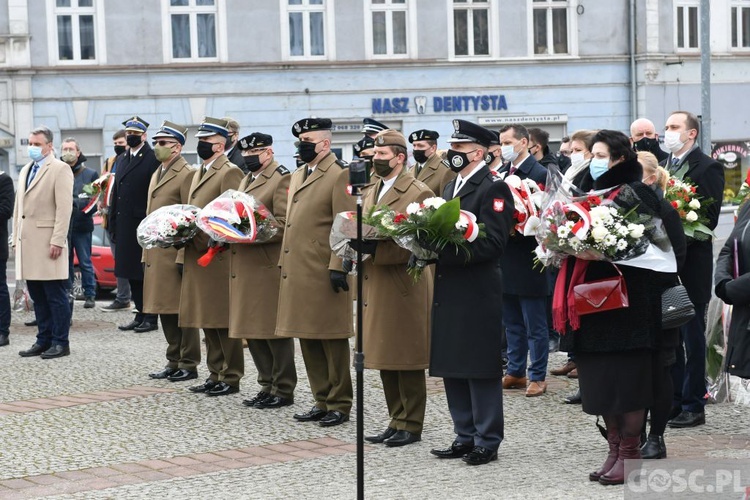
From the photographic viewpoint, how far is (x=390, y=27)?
99.7 feet

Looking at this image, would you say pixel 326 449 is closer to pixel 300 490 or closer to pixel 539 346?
pixel 300 490

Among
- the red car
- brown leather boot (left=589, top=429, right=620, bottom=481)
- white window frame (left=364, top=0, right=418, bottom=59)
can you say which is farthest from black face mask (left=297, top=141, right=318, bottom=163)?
white window frame (left=364, top=0, right=418, bottom=59)

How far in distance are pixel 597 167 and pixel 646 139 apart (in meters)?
2.35

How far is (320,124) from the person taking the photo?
934 cm

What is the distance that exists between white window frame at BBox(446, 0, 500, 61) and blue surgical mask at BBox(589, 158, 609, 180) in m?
23.1

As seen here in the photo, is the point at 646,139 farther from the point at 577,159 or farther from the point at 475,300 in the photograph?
the point at 475,300

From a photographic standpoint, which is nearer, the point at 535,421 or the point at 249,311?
the point at 535,421

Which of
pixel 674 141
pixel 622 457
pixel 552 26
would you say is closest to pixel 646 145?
pixel 674 141

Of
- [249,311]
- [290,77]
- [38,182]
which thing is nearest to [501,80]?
[290,77]

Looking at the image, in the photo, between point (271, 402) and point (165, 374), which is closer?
point (271, 402)

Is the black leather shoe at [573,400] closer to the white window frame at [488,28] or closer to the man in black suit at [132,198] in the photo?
the man in black suit at [132,198]

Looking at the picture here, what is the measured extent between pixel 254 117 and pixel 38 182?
17.6 metres

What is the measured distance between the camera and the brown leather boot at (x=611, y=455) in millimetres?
7188

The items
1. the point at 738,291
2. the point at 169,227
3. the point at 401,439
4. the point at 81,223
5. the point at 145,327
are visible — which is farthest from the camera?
the point at 81,223
